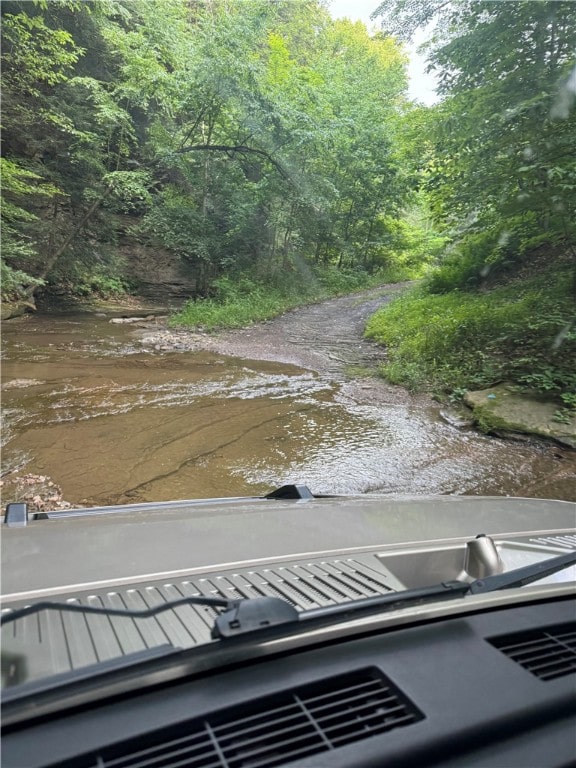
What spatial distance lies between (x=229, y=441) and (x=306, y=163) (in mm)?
14525

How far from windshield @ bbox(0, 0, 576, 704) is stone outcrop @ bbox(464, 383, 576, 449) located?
39 mm

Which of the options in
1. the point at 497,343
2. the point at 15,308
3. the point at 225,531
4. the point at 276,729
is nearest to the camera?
the point at 276,729

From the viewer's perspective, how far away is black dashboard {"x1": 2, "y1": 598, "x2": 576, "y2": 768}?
29.4 inches

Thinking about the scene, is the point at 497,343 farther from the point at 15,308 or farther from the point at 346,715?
the point at 15,308

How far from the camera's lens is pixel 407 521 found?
2.08 meters

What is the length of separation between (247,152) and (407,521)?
16736mm

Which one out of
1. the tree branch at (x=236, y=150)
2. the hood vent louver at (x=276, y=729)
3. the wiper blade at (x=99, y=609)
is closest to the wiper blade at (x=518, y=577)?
the hood vent louver at (x=276, y=729)

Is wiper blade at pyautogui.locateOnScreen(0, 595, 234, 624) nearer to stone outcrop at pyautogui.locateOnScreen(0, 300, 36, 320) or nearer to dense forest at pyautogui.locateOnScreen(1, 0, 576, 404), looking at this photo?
dense forest at pyautogui.locateOnScreen(1, 0, 576, 404)

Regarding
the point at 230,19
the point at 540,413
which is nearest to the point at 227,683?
the point at 540,413

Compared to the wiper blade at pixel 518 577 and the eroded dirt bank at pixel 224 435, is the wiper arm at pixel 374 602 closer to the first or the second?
the wiper blade at pixel 518 577

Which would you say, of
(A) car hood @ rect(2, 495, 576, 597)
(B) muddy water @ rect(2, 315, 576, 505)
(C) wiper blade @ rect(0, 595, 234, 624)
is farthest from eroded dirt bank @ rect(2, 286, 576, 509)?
(C) wiper blade @ rect(0, 595, 234, 624)

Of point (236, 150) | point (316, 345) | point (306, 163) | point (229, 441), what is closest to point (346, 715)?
point (229, 441)

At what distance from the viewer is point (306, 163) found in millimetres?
16625

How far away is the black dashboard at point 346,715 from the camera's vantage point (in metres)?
0.75
